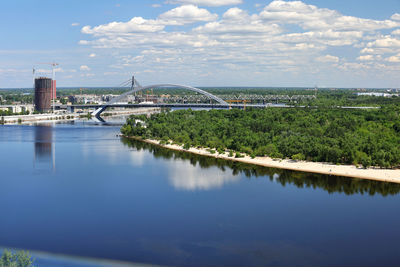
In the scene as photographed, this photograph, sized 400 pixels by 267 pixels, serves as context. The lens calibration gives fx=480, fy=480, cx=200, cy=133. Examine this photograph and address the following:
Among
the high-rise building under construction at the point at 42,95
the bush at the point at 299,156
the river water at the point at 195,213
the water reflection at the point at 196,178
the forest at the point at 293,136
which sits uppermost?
the high-rise building under construction at the point at 42,95

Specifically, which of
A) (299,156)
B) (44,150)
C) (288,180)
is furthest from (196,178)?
(44,150)

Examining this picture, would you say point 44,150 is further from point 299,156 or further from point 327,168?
point 327,168

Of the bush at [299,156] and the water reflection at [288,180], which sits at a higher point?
the bush at [299,156]

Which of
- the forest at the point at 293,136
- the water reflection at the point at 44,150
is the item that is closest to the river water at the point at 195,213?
the water reflection at the point at 44,150

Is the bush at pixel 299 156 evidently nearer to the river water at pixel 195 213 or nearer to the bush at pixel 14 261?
the river water at pixel 195 213


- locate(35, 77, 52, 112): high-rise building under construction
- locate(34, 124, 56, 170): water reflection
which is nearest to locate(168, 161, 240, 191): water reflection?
locate(34, 124, 56, 170): water reflection
